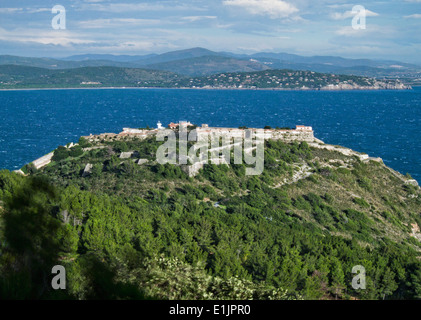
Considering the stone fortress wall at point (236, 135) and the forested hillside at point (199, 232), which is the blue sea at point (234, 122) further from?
the forested hillside at point (199, 232)
